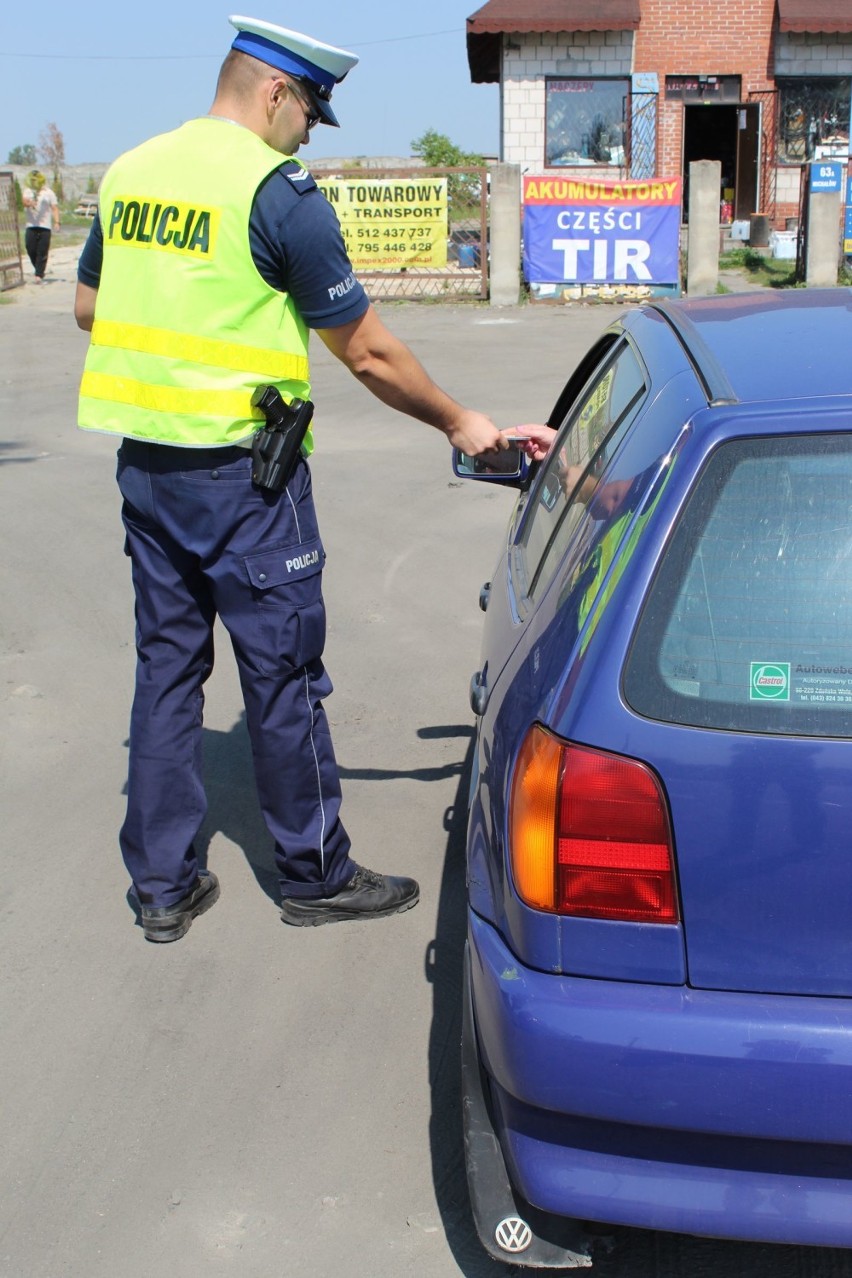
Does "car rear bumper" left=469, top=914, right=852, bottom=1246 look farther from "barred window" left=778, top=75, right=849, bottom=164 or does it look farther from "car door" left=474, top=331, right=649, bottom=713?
"barred window" left=778, top=75, right=849, bottom=164

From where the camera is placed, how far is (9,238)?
71.6 ft

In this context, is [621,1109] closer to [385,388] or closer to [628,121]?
[385,388]

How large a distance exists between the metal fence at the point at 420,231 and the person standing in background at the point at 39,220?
5.23 meters

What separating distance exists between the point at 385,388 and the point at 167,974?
5.35 ft

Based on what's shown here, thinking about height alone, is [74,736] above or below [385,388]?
below

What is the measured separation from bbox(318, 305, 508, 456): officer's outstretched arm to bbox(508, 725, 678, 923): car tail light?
1445mm

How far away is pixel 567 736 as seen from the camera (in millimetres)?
2033

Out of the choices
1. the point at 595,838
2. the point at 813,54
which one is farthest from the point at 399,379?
the point at 813,54

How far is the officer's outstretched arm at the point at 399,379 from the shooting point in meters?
3.25

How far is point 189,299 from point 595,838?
5.81ft

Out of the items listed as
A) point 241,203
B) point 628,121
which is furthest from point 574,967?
point 628,121

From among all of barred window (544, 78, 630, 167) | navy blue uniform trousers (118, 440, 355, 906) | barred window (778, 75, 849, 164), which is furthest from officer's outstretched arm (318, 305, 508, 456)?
barred window (778, 75, 849, 164)

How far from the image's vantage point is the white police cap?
311 centimetres

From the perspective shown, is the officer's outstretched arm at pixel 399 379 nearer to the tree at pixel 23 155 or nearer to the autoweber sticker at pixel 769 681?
the autoweber sticker at pixel 769 681
